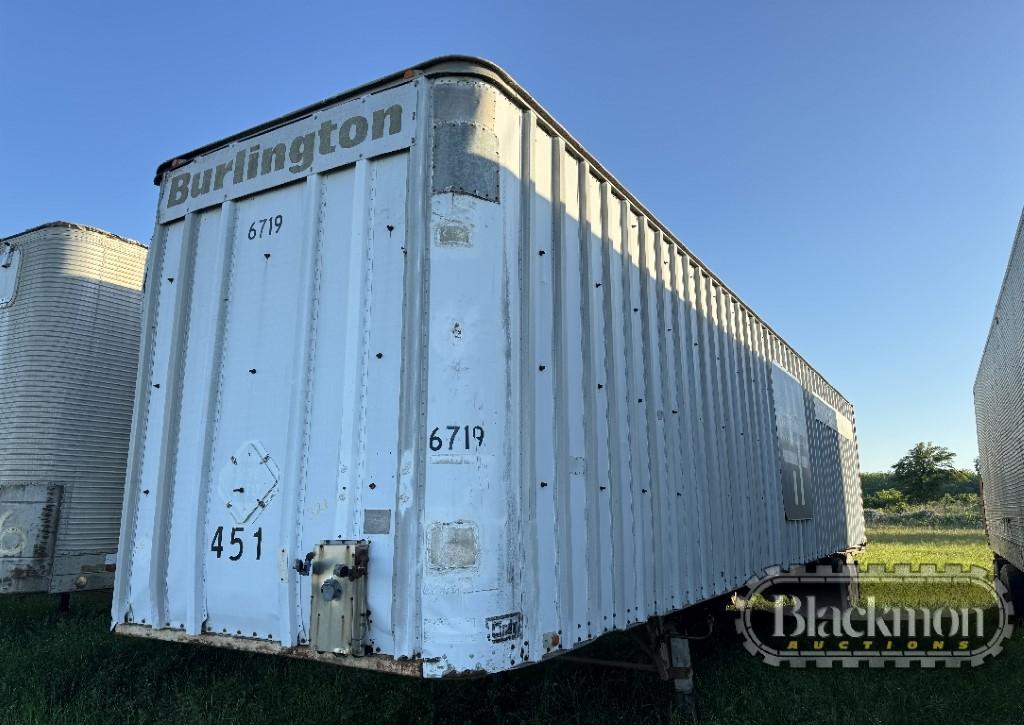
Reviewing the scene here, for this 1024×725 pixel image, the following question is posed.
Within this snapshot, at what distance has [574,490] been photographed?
3520mm

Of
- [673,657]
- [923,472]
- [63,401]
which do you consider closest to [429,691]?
[673,657]

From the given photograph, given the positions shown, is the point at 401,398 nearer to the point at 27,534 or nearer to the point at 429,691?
the point at 429,691

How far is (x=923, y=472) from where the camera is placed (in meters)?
51.2

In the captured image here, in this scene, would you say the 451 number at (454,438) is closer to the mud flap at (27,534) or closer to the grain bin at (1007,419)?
the mud flap at (27,534)

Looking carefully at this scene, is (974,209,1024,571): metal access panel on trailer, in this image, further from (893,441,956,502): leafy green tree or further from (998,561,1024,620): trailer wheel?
(893,441,956,502): leafy green tree

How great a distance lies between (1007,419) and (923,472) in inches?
2005

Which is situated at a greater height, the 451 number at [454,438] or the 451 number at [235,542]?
the 451 number at [454,438]

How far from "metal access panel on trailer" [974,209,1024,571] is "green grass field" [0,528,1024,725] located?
7.85ft

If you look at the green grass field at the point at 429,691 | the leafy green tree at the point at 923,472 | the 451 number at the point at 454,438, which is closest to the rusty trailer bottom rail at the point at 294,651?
the 451 number at the point at 454,438

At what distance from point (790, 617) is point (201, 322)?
854cm

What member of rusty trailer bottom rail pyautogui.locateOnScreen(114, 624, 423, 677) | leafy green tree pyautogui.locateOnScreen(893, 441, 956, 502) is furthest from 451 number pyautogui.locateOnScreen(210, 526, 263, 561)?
leafy green tree pyautogui.locateOnScreen(893, 441, 956, 502)

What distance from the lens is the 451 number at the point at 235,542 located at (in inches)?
136

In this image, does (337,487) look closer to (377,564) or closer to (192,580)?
(377,564)

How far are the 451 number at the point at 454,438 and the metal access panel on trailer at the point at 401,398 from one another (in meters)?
0.01
